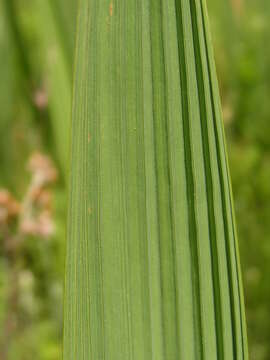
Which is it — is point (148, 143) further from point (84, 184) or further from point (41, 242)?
point (41, 242)

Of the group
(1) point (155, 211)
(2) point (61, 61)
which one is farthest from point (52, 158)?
(1) point (155, 211)

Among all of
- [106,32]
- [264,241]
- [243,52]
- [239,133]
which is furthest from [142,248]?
[243,52]

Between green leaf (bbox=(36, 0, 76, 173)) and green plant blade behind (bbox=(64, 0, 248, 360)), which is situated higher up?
green leaf (bbox=(36, 0, 76, 173))

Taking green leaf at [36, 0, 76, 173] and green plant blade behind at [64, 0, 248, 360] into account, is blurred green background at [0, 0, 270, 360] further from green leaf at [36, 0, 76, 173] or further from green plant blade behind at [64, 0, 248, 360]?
green plant blade behind at [64, 0, 248, 360]

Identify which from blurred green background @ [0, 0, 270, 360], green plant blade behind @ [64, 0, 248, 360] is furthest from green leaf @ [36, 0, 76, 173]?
green plant blade behind @ [64, 0, 248, 360]

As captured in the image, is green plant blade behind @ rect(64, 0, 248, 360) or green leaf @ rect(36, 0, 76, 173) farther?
green leaf @ rect(36, 0, 76, 173)

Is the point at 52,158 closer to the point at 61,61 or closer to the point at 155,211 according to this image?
the point at 61,61
